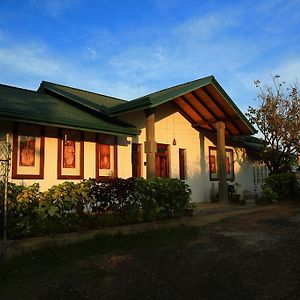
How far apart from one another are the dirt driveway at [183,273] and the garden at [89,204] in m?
1.02

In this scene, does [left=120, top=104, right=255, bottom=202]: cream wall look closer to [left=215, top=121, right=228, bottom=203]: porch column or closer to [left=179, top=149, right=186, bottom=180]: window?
[left=179, top=149, right=186, bottom=180]: window

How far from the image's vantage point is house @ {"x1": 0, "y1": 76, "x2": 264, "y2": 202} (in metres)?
11.5

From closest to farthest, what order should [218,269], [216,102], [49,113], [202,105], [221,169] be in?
[218,269], [49,113], [216,102], [202,105], [221,169]

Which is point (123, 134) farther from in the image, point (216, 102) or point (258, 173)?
point (258, 173)

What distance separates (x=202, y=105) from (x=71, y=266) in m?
11.4

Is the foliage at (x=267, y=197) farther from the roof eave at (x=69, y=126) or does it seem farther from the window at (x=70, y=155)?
the window at (x=70, y=155)

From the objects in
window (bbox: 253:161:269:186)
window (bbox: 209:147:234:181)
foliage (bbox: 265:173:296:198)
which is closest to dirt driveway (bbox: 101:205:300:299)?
foliage (bbox: 265:173:296:198)

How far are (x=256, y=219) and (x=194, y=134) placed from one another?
674 centimetres

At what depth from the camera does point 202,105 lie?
16906mm

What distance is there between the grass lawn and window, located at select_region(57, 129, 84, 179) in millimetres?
4060

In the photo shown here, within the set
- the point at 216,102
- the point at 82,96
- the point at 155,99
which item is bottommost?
the point at 155,99

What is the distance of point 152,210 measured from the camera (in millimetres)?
10398

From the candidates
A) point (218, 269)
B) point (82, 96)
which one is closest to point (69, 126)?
point (82, 96)

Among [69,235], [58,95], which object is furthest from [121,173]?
[69,235]
